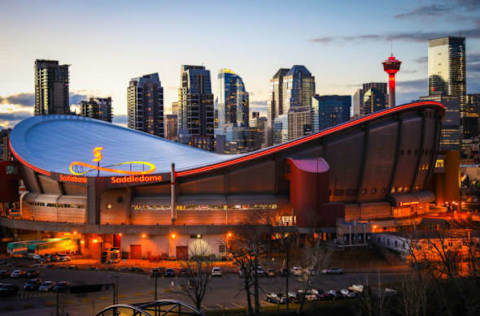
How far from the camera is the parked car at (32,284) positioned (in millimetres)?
55469

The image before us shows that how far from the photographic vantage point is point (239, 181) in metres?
81.2

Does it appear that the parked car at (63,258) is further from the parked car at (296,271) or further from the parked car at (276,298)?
the parked car at (276,298)

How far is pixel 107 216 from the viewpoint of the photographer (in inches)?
3152

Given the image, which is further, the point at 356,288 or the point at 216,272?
the point at 216,272

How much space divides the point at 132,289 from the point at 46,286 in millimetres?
8101

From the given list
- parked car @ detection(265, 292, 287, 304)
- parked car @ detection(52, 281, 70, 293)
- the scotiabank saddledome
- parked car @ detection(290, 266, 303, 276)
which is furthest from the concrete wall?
parked car @ detection(265, 292, 287, 304)

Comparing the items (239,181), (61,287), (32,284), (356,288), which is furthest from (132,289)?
(239,181)

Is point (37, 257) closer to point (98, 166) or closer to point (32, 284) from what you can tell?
point (98, 166)

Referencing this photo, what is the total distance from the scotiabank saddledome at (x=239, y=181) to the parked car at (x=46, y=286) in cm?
1937

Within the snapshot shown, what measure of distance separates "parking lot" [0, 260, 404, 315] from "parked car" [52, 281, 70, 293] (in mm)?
556

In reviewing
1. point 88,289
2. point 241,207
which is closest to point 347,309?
point 88,289

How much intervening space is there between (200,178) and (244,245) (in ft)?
44.6

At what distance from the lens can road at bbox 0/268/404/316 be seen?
1917 inches

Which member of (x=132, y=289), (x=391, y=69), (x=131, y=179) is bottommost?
(x=132, y=289)
